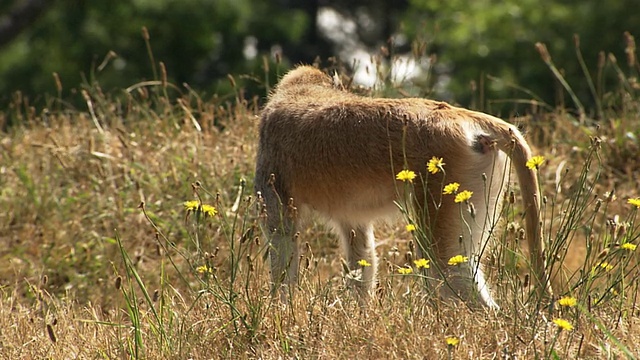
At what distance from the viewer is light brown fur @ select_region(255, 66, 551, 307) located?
431 cm

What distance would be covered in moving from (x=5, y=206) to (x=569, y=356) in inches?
158

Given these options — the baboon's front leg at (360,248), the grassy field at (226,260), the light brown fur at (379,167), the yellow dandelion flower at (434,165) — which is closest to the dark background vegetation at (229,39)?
the grassy field at (226,260)

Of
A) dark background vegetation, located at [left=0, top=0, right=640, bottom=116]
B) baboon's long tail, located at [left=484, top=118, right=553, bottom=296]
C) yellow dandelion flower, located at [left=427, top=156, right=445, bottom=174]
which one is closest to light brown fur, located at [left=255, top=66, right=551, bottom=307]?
baboon's long tail, located at [left=484, top=118, right=553, bottom=296]

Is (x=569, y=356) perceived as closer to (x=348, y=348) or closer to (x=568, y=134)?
(x=348, y=348)

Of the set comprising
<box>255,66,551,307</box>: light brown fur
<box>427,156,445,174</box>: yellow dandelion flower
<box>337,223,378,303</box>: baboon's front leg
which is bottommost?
<box>337,223,378,303</box>: baboon's front leg

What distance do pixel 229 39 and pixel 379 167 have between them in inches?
547

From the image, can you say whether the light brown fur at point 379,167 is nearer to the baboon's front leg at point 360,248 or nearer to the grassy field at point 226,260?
the baboon's front leg at point 360,248

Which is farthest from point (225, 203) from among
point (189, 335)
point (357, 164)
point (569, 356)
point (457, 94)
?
point (457, 94)

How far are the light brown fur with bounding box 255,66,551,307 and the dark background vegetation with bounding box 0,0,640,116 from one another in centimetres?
927

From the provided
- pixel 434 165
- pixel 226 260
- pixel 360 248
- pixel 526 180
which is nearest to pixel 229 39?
pixel 226 260

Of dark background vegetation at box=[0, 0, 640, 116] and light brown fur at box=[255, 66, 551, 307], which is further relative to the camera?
dark background vegetation at box=[0, 0, 640, 116]

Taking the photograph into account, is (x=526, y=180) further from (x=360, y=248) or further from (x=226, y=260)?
(x=226, y=260)

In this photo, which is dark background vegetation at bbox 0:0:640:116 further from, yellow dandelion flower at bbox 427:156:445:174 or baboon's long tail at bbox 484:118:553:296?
yellow dandelion flower at bbox 427:156:445:174

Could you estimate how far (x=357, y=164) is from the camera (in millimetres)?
4645
